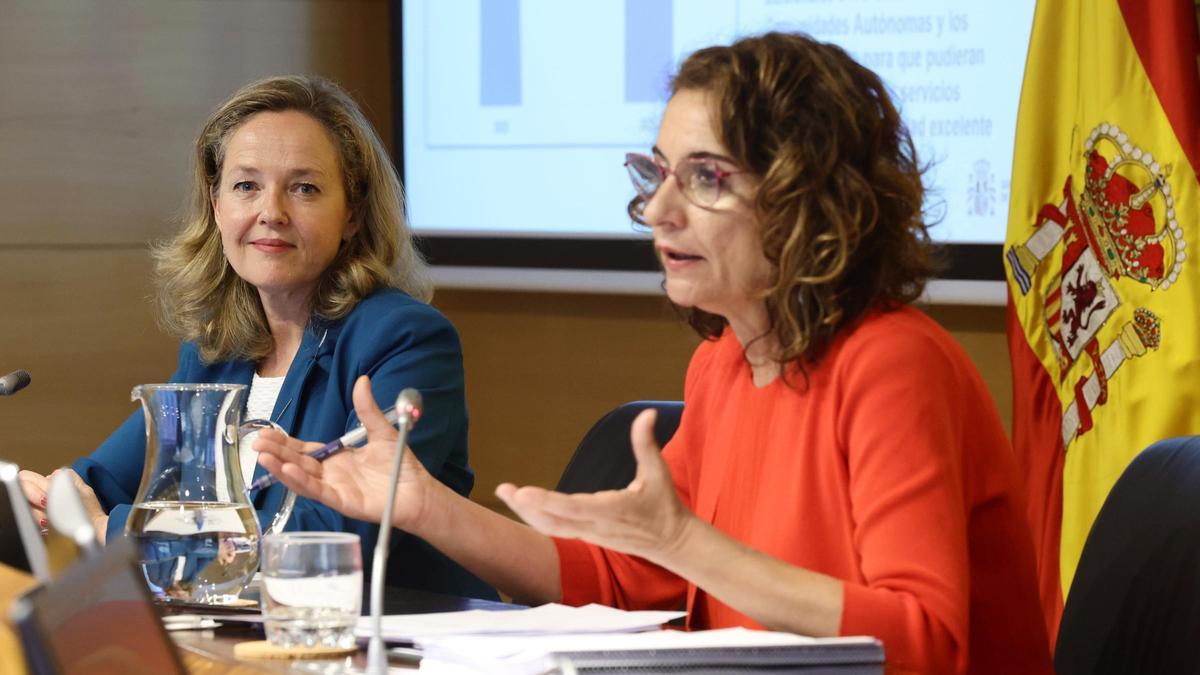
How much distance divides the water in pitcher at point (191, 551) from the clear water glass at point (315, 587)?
0.96 ft

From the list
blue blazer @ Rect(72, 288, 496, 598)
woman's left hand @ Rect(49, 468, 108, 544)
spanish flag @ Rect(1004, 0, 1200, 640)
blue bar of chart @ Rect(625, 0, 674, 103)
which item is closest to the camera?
woman's left hand @ Rect(49, 468, 108, 544)

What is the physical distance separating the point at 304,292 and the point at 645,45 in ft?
5.90

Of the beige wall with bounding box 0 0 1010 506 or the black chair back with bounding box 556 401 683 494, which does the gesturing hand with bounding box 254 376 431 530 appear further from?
the beige wall with bounding box 0 0 1010 506

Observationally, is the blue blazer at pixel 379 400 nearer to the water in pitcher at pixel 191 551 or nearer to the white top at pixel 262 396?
the white top at pixel 262 396

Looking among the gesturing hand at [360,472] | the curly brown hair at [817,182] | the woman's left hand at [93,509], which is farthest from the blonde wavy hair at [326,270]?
the curly brown hair at [817,182]

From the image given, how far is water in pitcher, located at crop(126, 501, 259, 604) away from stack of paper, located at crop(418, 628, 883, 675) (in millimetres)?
382

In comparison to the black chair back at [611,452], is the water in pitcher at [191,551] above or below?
above

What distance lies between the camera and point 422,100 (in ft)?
14.3

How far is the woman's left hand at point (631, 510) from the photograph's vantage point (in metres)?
1.24

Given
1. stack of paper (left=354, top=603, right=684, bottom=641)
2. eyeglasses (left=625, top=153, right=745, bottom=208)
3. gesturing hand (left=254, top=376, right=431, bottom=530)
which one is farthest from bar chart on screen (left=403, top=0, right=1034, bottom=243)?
stack of paper (left=354, top=603, right=684, bottom=641)

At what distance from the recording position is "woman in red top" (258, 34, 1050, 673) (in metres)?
1.43

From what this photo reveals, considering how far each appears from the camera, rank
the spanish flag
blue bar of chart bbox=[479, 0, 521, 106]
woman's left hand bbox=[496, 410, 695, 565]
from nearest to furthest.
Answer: woman's left hand bbox=[496, 410, 695, 565] → the spanish flag → blue bar of chart bbox=[479, 0, 521, 106]

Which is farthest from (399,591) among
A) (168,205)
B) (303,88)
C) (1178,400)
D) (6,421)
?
(168,205)

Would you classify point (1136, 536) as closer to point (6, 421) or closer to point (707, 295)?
point (707, 295)
